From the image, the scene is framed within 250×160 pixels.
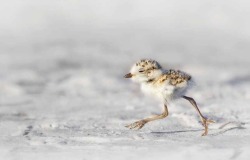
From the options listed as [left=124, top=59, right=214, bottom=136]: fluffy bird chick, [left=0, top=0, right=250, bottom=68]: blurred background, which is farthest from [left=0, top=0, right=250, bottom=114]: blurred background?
[left=124, top=59, right=214, bottom=136]: fluffy bird chick

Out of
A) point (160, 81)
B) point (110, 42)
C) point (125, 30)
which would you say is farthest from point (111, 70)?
point (160, 81)

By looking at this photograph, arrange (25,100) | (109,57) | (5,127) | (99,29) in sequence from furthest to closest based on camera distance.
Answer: (99,29), (109,57), (25,100), (5,127)

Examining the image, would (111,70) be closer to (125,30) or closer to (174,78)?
(125,30)

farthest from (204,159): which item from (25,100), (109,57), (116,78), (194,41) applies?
(194,41)

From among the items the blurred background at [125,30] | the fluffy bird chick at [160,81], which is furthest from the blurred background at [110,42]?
the fluffy bird chick at [160,81]

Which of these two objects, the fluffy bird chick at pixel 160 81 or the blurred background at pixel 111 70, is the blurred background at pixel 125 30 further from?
the fluffy bird chick at pixel 160 81

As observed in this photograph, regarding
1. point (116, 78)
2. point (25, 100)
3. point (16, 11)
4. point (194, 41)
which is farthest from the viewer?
point (16, 11)

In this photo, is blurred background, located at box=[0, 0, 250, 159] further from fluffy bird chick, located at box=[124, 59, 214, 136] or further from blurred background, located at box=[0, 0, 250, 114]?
fluffy bird chick, located at box=[124, 59, 214, 136]

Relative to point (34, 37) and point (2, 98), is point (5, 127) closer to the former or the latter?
point (2, 98)
